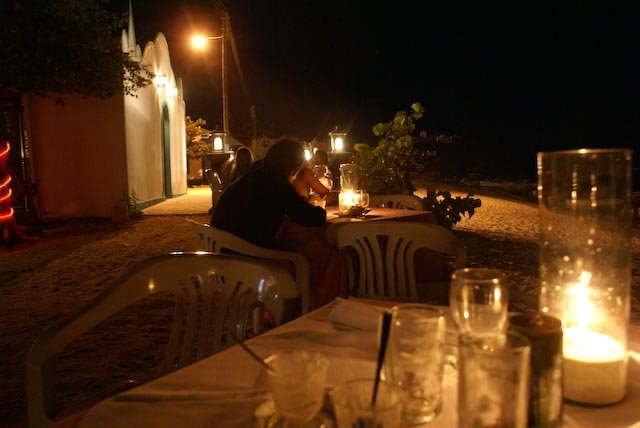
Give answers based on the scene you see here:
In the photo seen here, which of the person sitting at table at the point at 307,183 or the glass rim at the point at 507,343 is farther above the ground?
the person sitting at table at the point at 307,183

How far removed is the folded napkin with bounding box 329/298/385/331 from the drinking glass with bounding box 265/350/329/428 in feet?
1.56

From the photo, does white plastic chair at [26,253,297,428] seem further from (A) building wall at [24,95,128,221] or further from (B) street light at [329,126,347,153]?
(A) building wall at [24,95,128,221]

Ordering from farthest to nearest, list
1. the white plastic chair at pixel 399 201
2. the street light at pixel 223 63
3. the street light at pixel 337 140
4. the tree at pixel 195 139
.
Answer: the tree at pixel 195 139 → the street light at pixel 223 63 → the street light at pixel 337 140 → the white plastic chair at pixel 399 201

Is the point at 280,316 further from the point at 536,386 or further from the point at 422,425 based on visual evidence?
the point at 536,386

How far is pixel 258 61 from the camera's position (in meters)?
40.9

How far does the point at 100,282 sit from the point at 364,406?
5275mm

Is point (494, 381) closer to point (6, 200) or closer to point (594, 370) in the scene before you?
point (594, 370)

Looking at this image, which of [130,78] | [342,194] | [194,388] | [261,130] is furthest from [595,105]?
[194,388]

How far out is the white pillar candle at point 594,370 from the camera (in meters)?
0.89

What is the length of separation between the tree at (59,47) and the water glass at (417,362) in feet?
28.3

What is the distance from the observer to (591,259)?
3.00 ft

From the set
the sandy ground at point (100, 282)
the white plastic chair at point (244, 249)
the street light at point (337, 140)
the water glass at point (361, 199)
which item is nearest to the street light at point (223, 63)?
the street light at point (337, 140)

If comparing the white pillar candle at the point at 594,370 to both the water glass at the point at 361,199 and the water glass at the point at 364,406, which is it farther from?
the water glass at the point at 361,199

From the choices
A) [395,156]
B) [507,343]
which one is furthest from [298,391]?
[395,156]
